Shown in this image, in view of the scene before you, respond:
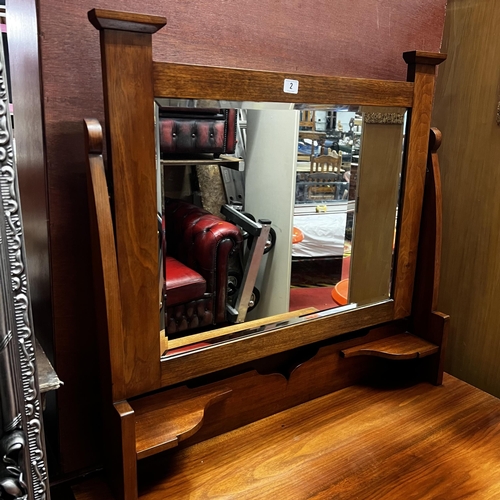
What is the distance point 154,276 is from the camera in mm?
843

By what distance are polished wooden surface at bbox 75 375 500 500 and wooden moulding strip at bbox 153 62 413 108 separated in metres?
0.65

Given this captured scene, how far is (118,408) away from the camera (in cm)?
79

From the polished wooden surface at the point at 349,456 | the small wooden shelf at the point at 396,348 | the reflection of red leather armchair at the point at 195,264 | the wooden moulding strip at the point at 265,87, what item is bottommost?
the polished wooden surface at the point at 349,456

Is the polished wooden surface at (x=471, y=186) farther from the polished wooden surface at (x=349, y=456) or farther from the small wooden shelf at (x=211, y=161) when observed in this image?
Answer: the small wooden shelf at (x=211, y=161)

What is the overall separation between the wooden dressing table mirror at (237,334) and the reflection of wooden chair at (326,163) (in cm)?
7

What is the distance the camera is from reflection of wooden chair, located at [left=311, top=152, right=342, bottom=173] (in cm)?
105

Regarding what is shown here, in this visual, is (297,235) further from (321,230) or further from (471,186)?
(471,186)

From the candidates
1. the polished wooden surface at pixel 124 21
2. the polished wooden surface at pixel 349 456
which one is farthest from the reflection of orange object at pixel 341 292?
the polished wooden surface at pixel 124 21

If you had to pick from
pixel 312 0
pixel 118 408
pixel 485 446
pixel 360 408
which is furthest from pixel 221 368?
pixel 312 0

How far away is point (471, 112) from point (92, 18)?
3.01ft

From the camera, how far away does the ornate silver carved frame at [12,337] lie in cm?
56

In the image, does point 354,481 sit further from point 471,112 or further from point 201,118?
point 471,112

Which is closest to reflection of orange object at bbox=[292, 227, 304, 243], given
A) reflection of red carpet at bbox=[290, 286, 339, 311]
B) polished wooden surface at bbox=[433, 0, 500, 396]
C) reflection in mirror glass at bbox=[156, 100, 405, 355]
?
reflection in mirror glass at bbox=[156, 100, 405, 355]

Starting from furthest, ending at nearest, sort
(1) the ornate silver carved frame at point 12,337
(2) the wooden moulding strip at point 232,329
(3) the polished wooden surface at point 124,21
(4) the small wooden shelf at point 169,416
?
(2) the wooden moulding strip at point 232,329
(4) the small wooden shelf at point 169,416
(3) the polished wooden surface at point 124,21
(1) the ornate silver carved frame at point 12,337
